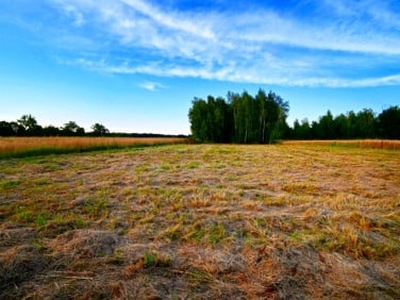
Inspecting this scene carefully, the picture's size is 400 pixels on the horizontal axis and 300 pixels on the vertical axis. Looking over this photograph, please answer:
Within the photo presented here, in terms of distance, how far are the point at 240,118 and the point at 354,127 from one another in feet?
113

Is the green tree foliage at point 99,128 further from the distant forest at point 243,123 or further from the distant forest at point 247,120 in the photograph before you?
the distant forest at point 247,120

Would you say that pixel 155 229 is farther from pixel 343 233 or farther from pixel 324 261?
pixel 343 233

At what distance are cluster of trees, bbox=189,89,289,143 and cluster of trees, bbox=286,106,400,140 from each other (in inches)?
1021

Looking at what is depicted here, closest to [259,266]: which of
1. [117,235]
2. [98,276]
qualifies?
[98,276]

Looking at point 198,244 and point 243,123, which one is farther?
point 243,123

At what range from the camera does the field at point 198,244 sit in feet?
7.76

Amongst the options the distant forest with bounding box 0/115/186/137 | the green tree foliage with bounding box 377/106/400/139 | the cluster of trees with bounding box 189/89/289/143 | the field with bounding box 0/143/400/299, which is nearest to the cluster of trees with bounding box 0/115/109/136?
the distant forest with bounding box 0/115/186/137

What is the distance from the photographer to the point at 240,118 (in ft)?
158

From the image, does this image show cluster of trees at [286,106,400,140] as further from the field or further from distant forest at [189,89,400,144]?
the field

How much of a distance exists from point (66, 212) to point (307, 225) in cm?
381

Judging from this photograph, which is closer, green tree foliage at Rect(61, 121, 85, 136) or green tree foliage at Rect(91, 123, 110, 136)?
green tree foliage at Rect(61, 121, 85, 136)

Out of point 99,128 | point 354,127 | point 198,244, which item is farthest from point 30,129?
point 354,127

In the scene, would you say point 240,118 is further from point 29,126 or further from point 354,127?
point 29,126

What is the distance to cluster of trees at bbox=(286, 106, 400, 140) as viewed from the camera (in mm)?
60219
